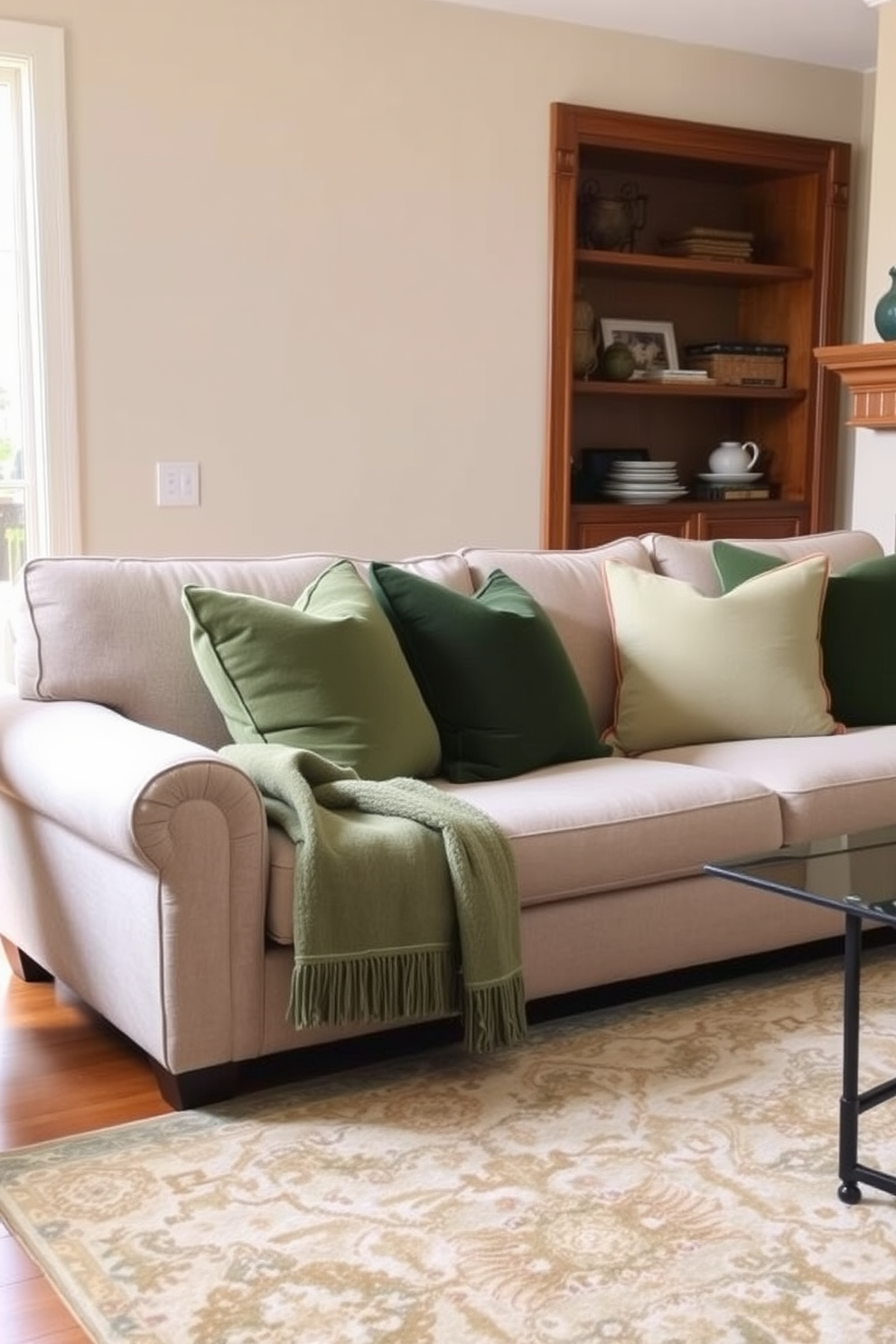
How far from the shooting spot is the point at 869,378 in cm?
493

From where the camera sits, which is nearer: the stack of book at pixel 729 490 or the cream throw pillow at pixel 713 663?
the cream throw pillow at pixel 713 663

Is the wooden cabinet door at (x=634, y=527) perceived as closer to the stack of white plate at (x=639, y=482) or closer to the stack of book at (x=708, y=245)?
the stack of white plate at (x=639, y=482)

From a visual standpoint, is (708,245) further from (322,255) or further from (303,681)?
(303,681)

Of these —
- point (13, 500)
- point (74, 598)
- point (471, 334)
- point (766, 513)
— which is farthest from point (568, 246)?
point (74, 598)

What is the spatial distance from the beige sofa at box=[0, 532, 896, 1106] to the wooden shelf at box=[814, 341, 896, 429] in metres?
1.50

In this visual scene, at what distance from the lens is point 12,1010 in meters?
3.13

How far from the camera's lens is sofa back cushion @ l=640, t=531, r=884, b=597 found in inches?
157

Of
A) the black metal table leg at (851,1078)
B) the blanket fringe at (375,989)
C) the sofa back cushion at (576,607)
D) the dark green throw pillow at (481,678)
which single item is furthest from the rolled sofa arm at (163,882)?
the sofa back cushion at (576,607)

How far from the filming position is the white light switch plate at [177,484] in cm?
459

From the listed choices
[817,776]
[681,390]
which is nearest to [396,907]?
[817,776]

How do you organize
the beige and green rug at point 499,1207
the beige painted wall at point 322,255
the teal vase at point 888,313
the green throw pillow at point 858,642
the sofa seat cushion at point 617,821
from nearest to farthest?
the beige and green rug at point 499,1207
the sofa seat cushion at point 617,821
the green throw pillow at point 858,642
the beige painted wall at point 322,255
the teal vase at point 888,313

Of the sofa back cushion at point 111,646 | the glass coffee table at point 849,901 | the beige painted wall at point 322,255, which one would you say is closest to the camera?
the glass coffee table at point 849,901

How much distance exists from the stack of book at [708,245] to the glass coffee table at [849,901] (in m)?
3.41

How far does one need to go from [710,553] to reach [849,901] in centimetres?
187
